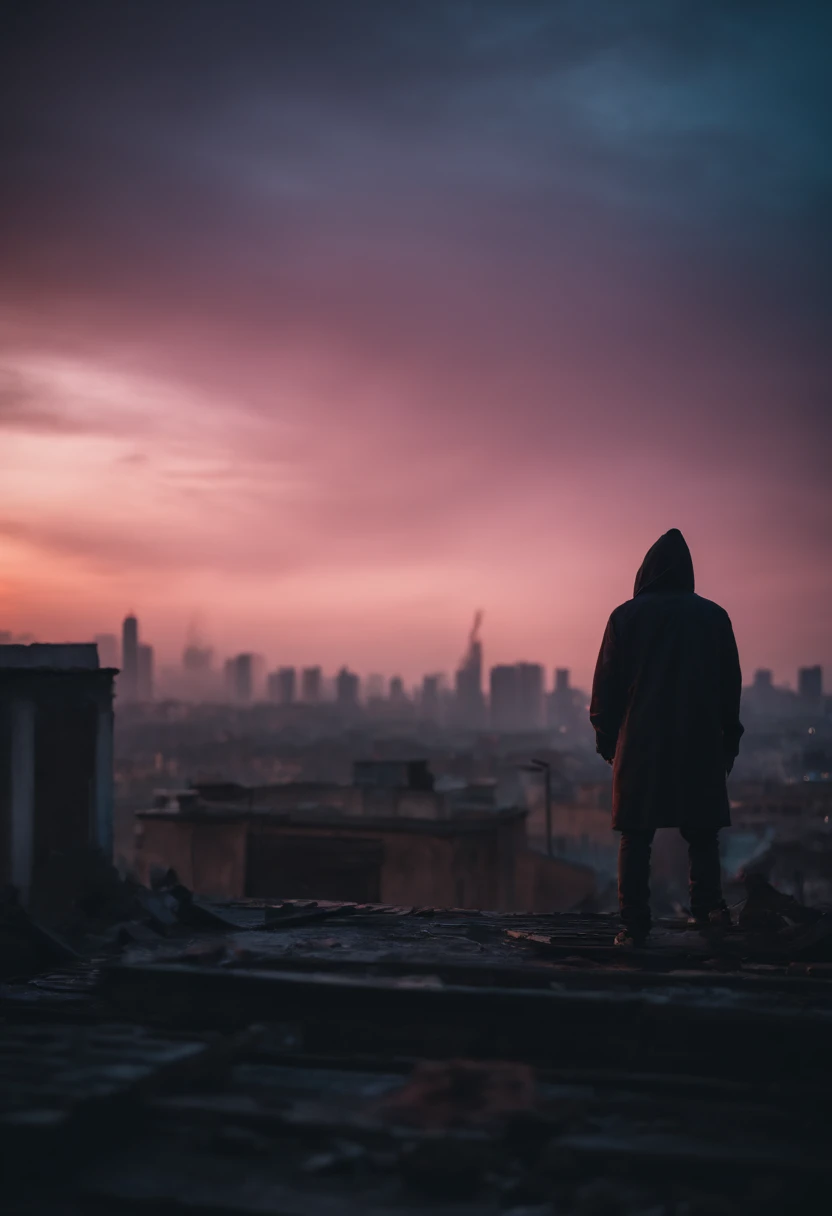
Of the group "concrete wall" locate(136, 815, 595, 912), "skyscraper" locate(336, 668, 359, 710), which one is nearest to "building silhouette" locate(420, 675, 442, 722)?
"skyscraper" locate(336, 668, 359, 710)

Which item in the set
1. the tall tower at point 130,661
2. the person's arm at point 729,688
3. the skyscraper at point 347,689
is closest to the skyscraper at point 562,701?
the skyscraper at point 347,689

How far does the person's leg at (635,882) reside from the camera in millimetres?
5141

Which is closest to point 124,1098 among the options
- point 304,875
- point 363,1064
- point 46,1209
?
point 46,1209

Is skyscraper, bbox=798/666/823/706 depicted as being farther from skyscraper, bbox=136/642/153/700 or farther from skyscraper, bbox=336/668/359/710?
skyscraper, bbox=136/642/153/700

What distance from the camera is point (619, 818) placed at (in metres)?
5.43

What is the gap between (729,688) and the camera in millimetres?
5590

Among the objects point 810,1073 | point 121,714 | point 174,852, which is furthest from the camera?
point 121,714

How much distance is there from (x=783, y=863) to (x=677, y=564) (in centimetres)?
3451

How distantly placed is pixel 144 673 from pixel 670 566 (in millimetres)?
147570

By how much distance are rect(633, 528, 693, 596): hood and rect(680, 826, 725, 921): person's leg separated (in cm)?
130

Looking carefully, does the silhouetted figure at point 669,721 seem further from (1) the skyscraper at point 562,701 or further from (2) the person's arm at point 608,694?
(1) the skyscraper at point 562,701

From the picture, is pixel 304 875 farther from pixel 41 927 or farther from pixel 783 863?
pixel 783 863

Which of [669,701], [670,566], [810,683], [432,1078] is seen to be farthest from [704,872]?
[810,683]

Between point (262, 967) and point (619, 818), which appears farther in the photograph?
point (619, 818)
